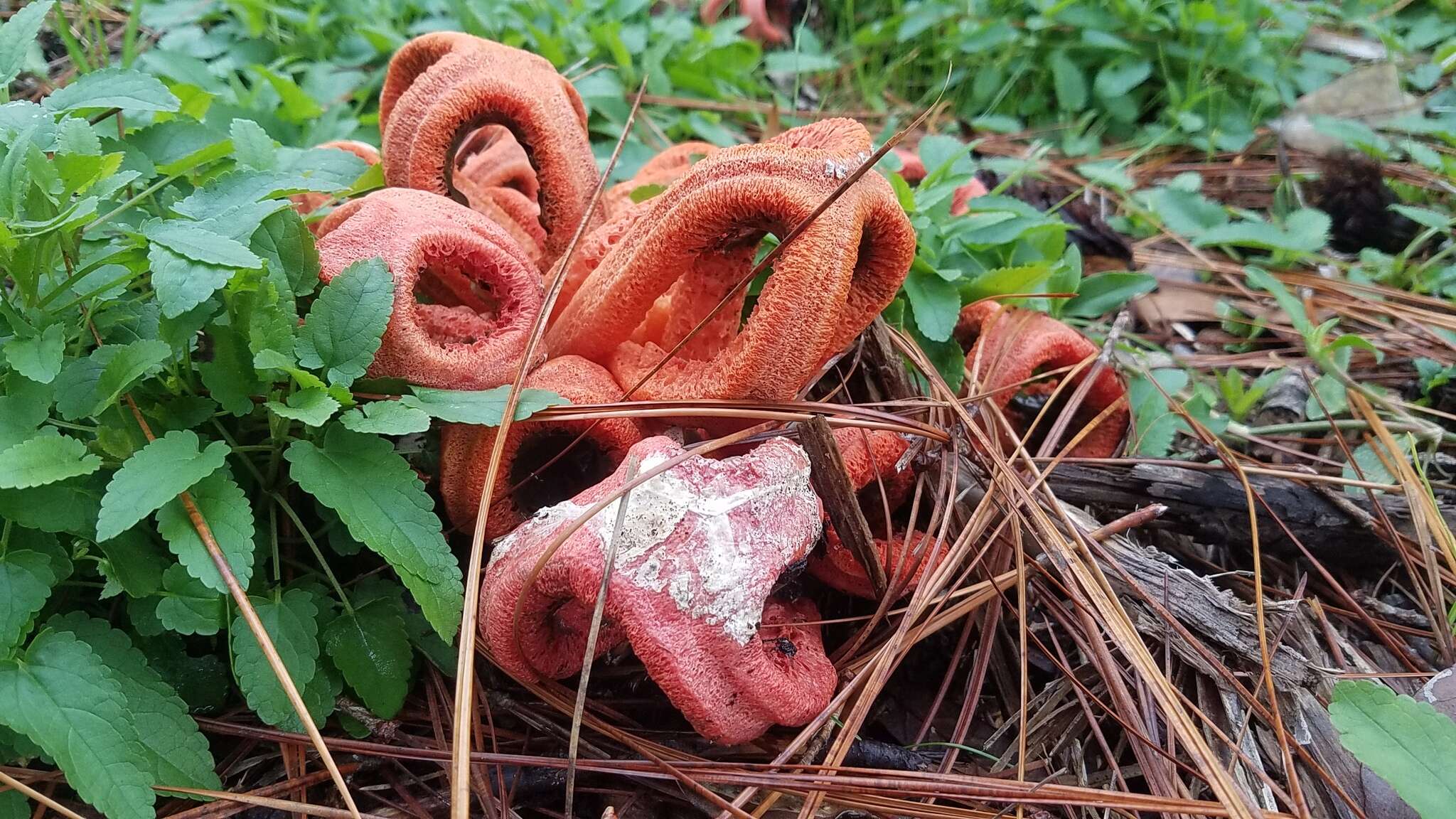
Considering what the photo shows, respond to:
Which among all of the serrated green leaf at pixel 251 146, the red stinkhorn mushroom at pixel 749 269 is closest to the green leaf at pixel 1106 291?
the red stinkhorn mushroom at pixel 749 269

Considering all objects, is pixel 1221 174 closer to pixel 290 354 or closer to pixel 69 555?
pixel 290 354

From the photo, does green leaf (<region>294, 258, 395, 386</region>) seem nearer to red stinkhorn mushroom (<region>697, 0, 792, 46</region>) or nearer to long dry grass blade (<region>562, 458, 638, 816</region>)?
long dry grass blade (<region>562, 458, 638, 816</region>)

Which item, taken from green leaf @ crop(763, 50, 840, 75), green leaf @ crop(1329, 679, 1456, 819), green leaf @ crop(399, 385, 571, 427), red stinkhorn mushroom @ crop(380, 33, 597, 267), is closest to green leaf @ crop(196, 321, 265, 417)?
green leaf @ crop(399, 385, 571, 427)

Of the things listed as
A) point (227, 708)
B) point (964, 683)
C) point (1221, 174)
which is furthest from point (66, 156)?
point (1221, 174)

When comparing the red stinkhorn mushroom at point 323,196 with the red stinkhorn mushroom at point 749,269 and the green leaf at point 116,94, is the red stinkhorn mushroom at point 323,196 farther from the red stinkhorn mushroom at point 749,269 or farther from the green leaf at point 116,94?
the red stinkhorn mushroom at point 749,269

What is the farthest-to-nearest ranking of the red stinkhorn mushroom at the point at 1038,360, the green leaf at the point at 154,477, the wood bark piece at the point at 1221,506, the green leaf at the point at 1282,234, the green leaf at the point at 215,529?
the green leaf at the point at 1282,234
the red stinkhorn mushroom at the point at 1038,360
the wood bark piece at the point at 1221,506
the green leaf at the point at 215,529
the green leaf at the point at 154,477

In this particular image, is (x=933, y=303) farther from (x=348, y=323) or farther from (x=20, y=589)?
(x=20, y=589)
